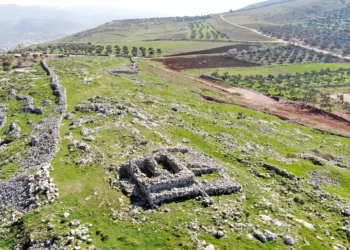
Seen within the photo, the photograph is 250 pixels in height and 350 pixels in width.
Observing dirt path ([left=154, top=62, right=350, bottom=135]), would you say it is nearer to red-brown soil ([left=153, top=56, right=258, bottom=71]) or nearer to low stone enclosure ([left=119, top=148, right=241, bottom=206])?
red-brown soil ([left=153, top=56, right=258, bottom=71])

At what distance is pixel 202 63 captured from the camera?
137250 mm

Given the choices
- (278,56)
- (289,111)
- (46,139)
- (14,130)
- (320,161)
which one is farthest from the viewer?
(278,56)

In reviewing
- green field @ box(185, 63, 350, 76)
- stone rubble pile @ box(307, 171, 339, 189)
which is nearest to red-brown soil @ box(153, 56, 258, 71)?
green field @ box(185, 63, 350, 76)

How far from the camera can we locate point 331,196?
3712 centimetres

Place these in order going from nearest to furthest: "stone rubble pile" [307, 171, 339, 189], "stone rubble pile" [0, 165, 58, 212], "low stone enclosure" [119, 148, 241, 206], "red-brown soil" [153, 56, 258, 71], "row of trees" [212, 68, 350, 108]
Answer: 1. "stone rubble pile" [0, 165, 58, 212]
2. "low stone enclosure" [119, 148, 241, 206]
3. "stone rubble pile" [307, 171, 339, 189]
4. "row of trees" [212, 68, 350, 108]
5. "red-brown soil" [153, 56, 258, 71]

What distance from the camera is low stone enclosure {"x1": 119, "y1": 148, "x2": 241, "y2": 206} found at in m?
30.9

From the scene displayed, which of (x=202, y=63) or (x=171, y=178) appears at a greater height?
(x=202, y=63)

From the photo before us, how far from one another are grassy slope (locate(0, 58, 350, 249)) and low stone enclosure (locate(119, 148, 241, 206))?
117cm

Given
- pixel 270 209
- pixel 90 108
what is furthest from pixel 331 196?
pixel 90 108

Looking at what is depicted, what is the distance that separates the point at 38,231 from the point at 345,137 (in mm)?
56755

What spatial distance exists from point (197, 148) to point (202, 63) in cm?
9641

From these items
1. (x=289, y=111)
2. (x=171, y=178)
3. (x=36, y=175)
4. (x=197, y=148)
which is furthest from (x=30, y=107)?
(x=289, y=111)

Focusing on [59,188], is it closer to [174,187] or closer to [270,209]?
[174,187]

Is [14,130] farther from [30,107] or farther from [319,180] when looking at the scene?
[319,180]
